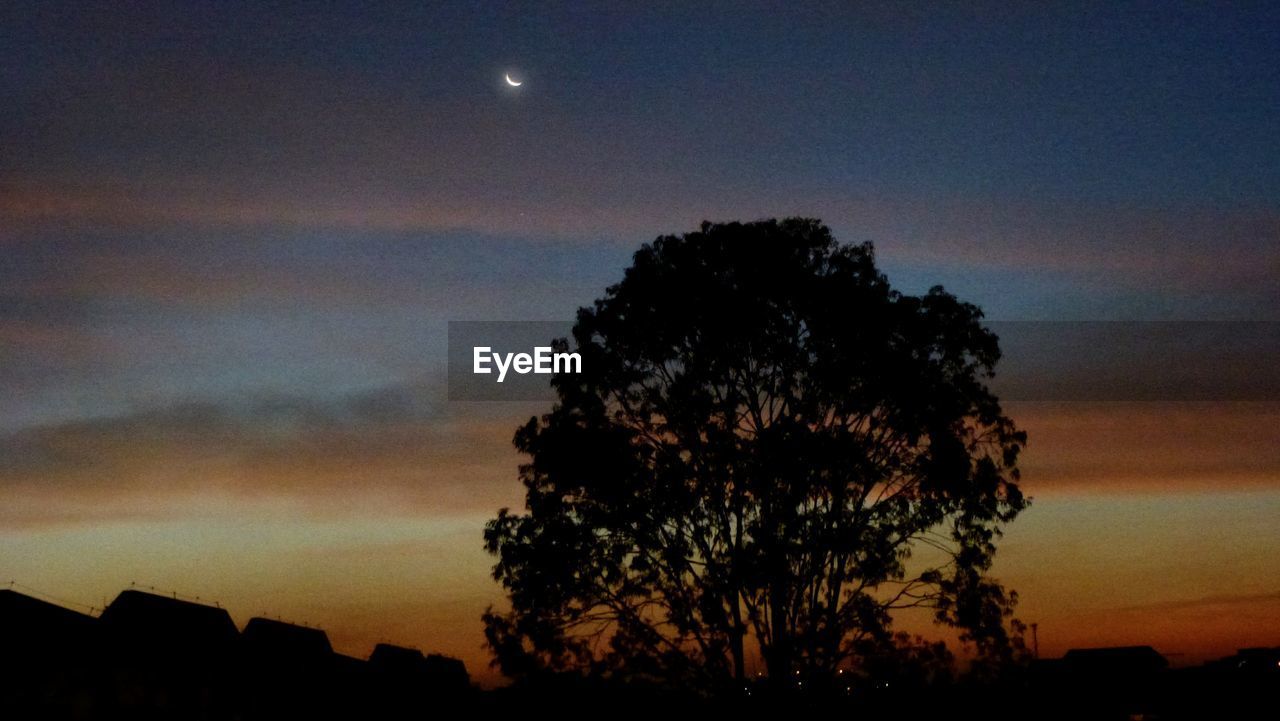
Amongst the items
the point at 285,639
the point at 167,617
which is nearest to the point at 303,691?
the point at 167,617

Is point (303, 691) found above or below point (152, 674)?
below

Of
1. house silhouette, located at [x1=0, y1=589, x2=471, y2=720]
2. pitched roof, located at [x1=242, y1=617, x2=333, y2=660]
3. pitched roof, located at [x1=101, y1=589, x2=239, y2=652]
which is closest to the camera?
house silhouette, located at [x1=0, y1=589, x2=471, y2=720]

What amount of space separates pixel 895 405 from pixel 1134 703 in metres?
37.4

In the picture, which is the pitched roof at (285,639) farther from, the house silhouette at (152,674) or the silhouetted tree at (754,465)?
the silhouetted tree at (754,465)

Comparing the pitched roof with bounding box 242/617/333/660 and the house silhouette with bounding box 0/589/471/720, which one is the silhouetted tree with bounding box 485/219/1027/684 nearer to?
the house silhouette with bounding box 0/589/471/720

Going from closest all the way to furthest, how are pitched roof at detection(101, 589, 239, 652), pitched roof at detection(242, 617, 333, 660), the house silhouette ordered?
1. the house silhouette
2. pitched roof at detection(101, 589, 239, 652)
3. pitched roof at detection(242, 617, 333, 660)

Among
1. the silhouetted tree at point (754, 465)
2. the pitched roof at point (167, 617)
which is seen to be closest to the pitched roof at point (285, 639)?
the pitched roof at point (167, 617)

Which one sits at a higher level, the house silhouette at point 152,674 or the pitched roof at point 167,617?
the pitched roof at point 167,617

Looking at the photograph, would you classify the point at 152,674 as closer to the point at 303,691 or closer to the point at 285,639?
the point at 303,691

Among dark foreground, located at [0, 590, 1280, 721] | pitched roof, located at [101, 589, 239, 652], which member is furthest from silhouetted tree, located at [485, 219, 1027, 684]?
pitched roof, located at [101, 589, 239, 652]

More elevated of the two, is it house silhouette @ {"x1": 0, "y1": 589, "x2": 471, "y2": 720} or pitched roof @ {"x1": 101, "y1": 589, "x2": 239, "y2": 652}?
pitched roof @ {"x1": 101, "y1": 589, "x2": 239, "y2": 652}

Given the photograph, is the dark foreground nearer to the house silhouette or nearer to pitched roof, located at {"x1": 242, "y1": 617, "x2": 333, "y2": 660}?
the house silhouette

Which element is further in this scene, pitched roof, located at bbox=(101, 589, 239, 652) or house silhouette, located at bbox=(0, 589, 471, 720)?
pitched roof, located at bbox=(101, 589, 239, 652)

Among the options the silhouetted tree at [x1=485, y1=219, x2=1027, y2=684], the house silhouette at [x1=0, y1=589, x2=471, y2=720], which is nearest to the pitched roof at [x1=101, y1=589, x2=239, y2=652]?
the house silhouette at [x1=0, y1=589, x2=471, y2=720]
